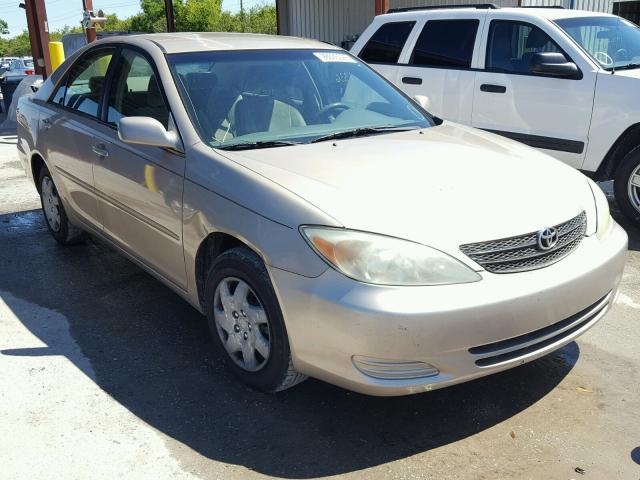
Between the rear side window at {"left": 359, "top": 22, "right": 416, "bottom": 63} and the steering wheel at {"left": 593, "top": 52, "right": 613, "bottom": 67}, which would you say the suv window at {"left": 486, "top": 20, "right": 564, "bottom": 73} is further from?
the rear side window at {"left": 359, "top": 22, "right": 416, "bottom": 63}

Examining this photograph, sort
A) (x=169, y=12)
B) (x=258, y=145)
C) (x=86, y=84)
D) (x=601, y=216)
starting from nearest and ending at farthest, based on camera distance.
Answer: (x=601, y=216), (x=258, y=145), (x=86, y=84), (x=169, y=12)

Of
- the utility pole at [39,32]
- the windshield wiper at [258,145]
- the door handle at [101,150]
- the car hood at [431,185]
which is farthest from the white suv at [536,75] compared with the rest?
the utility pole at [39,32]

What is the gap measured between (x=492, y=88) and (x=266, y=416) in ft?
14.4

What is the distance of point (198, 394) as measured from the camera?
321cm

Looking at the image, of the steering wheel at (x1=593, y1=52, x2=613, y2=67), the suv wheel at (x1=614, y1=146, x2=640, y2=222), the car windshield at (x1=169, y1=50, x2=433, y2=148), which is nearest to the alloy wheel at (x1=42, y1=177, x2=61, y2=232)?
the car windshield at (x1=169, y1=50, x2=433, y2=148)

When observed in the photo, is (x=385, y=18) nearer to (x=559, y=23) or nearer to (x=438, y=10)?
(x=438, y=10)

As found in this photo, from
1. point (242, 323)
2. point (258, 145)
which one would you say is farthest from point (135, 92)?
point (242, 323)

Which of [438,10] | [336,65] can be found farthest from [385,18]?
[336,65]

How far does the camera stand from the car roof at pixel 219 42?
3945 mm

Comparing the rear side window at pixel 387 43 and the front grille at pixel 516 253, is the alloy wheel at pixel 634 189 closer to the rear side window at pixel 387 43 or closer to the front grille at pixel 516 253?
the rear side window at pixel 387 43

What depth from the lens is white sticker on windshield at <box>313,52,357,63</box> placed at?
4234 mm

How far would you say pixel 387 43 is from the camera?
7246mm

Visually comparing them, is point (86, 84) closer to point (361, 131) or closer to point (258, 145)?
point (258, 145)

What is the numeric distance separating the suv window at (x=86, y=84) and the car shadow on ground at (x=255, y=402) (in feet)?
4.48
